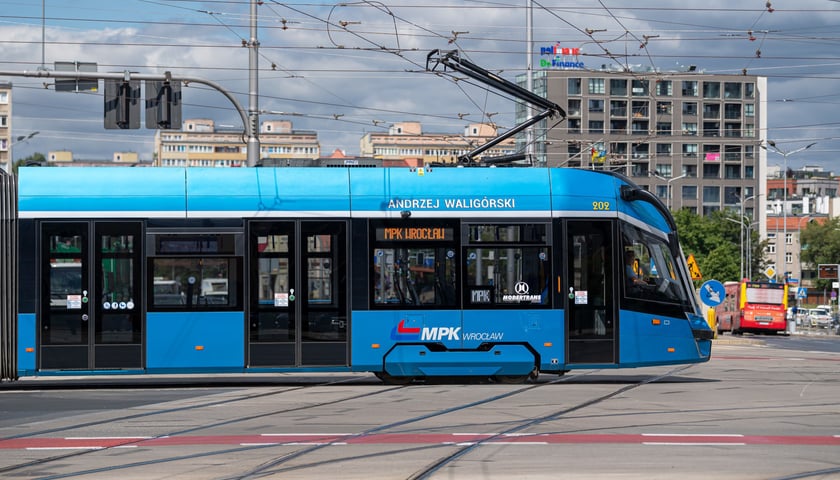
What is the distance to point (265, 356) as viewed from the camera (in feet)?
57.5

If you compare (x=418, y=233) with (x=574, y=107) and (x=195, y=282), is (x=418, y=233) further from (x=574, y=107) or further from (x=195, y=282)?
(x=574, y=107)

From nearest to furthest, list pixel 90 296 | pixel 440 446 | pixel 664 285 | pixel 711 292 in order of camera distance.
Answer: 1. pixel 440 446
2. pixel 90 296
3. pixel 664 285
4. pixel 711 292

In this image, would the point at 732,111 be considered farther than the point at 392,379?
Yes

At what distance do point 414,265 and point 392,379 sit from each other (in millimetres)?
1975

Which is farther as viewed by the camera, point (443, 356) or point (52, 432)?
point (443, 356)

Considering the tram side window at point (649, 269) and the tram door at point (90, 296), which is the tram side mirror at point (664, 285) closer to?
the tram side window at point (649, 269)

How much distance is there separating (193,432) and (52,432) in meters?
1.50

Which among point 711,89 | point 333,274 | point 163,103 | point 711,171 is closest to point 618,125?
point 711,89

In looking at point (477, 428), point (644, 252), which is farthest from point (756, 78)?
point (477, 428)

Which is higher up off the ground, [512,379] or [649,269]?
[649,269]

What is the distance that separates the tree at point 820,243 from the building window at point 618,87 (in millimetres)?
49116

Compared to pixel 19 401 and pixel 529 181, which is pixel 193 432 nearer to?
pixel 19 401

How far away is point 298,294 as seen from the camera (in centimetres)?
1762

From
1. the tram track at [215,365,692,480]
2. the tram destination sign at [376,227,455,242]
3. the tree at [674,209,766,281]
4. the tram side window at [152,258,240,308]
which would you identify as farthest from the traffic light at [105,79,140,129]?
the tree at [674,209,766,281]
